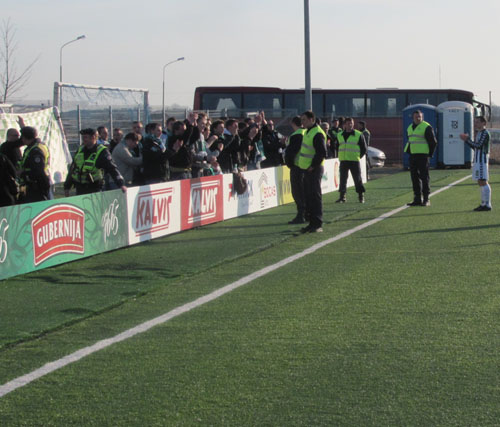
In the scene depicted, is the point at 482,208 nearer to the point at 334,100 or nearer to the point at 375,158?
the point at 375,158

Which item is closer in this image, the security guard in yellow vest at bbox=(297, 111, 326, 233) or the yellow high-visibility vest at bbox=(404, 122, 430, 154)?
Result: the security guard in yellow vest at bbox=(297, 111, 326, 233)

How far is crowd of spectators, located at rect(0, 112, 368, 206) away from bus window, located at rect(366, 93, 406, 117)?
2718 centimetres

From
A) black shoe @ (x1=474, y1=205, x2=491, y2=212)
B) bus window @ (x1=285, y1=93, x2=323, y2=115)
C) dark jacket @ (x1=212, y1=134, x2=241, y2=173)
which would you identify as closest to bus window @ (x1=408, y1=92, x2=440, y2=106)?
bus window @ (x1=285, y1=93, x2=323, y2=115)

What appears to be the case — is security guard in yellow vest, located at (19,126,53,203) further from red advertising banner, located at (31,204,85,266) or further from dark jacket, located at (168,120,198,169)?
dark jacket, located at (168,120,198,169)

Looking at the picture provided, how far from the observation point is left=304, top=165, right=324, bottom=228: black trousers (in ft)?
46.4

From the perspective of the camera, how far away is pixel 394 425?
4.74 metres

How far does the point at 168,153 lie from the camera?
14.8 meters

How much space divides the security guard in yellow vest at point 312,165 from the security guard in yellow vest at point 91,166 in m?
3.23

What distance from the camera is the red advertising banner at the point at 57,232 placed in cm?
1052

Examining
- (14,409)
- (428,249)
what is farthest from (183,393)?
(428,249)

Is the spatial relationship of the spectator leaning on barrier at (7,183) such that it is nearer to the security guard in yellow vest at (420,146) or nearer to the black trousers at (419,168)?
the security guard in yellow vest at (420,146)

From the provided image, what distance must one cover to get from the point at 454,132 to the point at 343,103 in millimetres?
10802

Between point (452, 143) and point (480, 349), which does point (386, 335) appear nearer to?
point (480, 349)

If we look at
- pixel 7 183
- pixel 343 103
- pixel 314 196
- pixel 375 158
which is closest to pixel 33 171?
pixel 7 183
